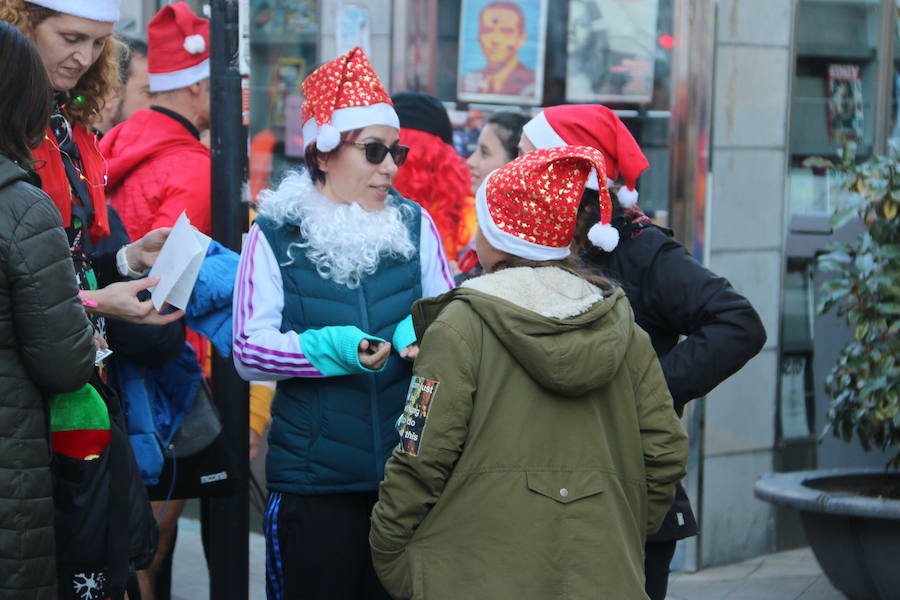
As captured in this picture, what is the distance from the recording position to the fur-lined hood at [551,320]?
2.90 meters

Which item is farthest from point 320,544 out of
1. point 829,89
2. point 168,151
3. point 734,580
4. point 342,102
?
point 829,89

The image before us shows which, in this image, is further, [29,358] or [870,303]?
[870,303]

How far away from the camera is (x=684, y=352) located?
368cm

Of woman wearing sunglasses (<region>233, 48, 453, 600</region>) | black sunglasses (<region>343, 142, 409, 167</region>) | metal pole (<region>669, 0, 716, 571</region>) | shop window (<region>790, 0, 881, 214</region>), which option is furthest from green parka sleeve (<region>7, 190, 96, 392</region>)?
shop window (<region>790, 0, 881, 214</region>)

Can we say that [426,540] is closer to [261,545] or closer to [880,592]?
[880,592]

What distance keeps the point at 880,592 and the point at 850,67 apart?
305 cm

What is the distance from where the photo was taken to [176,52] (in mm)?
5199

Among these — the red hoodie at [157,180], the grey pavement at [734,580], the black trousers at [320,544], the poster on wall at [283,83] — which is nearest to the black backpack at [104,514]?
the black trousers at [320,544]

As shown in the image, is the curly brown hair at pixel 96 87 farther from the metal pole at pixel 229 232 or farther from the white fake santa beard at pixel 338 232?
the white fake santa beard at pixel 338 232

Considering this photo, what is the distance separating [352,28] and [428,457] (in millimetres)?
4299

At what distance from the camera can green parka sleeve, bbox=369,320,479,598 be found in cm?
291

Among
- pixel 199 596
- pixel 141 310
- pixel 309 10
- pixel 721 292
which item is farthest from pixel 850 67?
pixel 141 310

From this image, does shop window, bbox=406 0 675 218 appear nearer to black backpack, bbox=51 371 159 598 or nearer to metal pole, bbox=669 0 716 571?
metal pole, bbox=669 0 716 571

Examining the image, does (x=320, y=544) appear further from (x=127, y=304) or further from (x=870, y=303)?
(x=870, y=303)
